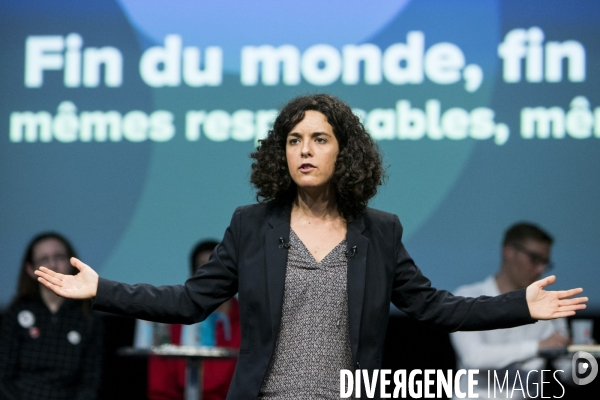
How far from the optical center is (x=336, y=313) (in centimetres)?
230

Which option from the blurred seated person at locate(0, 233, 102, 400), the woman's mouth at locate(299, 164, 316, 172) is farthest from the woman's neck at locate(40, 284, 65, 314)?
the woman's mouth at locate(299, 164, 316, 172)

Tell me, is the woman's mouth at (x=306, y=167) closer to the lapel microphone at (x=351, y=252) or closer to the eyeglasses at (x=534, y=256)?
the lapel microphone at (x=351, y=252)

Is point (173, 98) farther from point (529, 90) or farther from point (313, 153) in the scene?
point (313, 153)

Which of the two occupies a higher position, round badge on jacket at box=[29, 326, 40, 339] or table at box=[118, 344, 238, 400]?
round badge on jacket at box=[29, 326, 40, 339]

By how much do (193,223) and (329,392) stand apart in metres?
3.42

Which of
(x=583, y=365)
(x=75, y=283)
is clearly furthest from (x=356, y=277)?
(x=583, y=365)

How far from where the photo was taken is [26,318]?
5070 mm

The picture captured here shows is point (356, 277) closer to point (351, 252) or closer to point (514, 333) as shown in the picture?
point (351, 252)

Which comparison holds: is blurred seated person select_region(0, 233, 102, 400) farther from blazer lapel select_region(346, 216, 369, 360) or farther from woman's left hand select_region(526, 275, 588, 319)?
woman's left hand select_region(526, 275, 588, 319)

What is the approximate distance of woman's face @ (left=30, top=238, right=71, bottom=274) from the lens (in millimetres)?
5176

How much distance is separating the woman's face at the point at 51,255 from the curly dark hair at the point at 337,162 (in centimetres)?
295

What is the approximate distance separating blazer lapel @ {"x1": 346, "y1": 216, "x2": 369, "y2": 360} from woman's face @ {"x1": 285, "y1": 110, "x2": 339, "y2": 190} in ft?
0.59

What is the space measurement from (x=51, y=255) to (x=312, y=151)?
3202mm

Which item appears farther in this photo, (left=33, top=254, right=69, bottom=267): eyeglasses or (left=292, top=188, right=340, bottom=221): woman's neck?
(left=33, top=254, right=69, bottom=267): eyeglasses
